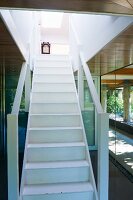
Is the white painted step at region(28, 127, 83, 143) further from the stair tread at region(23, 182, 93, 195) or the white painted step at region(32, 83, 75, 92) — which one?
the white painted step at region(32, 83, 75, 92)

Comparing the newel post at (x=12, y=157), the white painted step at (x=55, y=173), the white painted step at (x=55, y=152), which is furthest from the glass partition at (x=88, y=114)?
the newel post at (x=12, y=157)

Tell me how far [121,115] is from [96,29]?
7.23ft

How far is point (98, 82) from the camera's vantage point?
6695 mm

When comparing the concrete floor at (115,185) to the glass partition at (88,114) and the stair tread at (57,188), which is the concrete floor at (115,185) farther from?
the glass partition at (88,114)

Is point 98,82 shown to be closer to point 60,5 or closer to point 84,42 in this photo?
point 84,42

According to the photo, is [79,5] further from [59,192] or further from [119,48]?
[59,192]

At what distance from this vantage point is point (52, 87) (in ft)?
16.2

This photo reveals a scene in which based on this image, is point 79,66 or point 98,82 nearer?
point 79,66

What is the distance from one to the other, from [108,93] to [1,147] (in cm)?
299

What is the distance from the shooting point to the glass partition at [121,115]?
4.86m

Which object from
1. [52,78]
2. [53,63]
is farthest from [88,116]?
[53,63]

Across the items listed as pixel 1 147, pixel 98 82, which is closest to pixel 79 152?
pixel 1 147

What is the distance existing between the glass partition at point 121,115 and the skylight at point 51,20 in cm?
358

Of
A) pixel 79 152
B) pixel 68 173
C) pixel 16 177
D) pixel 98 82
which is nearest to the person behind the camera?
pixel 16 177
